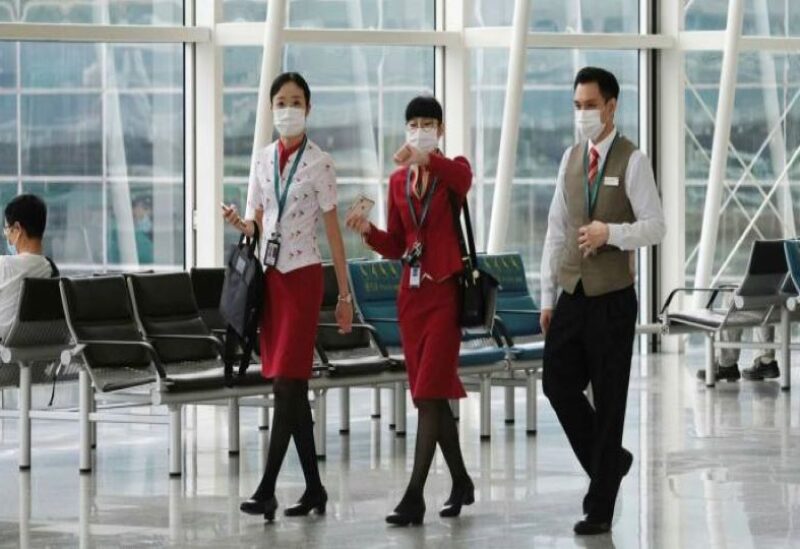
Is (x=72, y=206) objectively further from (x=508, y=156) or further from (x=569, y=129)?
(x=569, y=129)

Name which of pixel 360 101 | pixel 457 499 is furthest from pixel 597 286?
pixel 360 101

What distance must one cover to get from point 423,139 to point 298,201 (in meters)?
0.65

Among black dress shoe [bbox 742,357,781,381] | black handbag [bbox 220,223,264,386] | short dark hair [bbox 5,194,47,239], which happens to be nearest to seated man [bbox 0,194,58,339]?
short dark hair [bbox 5,194,47,239]

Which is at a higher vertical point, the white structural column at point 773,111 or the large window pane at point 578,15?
the large window pane at point 578,15

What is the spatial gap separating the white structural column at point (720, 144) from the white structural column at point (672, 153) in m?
0.45

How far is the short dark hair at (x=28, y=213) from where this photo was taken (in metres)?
10.6

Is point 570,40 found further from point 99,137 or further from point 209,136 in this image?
point 99,137

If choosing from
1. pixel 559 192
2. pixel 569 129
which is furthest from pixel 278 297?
pixel 569 129

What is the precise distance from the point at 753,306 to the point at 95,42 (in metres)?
5.91

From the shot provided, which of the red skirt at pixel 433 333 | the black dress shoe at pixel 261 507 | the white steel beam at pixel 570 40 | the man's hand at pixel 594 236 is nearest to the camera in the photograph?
the man's hand at pixel 594 236

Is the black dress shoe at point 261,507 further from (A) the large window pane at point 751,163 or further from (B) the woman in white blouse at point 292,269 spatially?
(A) the large window pane at point 751,163

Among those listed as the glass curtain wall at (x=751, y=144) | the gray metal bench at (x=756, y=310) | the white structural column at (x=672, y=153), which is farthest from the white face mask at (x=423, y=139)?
the glass curtain wall at (x=751, y=144)

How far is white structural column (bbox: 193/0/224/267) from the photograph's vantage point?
52.9 feet

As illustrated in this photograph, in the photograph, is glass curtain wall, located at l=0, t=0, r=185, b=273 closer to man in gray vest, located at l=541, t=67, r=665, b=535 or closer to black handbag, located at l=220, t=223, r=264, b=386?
black handbag, located at l=220, t=223, r=264, b=386
